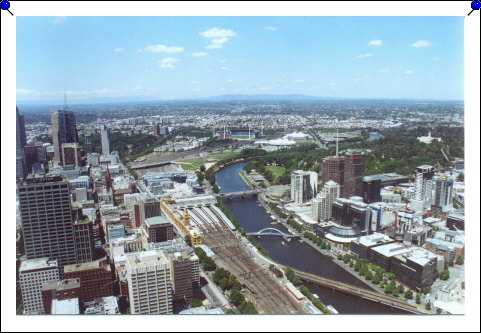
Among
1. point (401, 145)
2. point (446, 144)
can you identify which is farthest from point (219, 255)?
point (401, 145)

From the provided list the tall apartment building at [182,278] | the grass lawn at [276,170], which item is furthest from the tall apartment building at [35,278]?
the grass lawn at [276,170]

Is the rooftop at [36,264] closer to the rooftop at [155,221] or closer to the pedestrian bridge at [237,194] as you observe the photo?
the rooftop at [155,221]

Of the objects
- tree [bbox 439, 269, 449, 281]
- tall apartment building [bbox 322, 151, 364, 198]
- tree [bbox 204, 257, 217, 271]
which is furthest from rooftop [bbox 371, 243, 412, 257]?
tree [bbox 204, 257, 217, 271]

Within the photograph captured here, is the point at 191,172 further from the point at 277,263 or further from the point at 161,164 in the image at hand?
the point at 277,263

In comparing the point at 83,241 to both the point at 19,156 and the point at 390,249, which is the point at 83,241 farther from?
the point at 390,249

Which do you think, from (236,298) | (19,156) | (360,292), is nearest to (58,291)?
(19,156)

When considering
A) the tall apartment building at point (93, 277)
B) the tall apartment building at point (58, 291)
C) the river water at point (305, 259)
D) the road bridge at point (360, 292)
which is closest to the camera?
the tall apartment building at point (58, 291)
